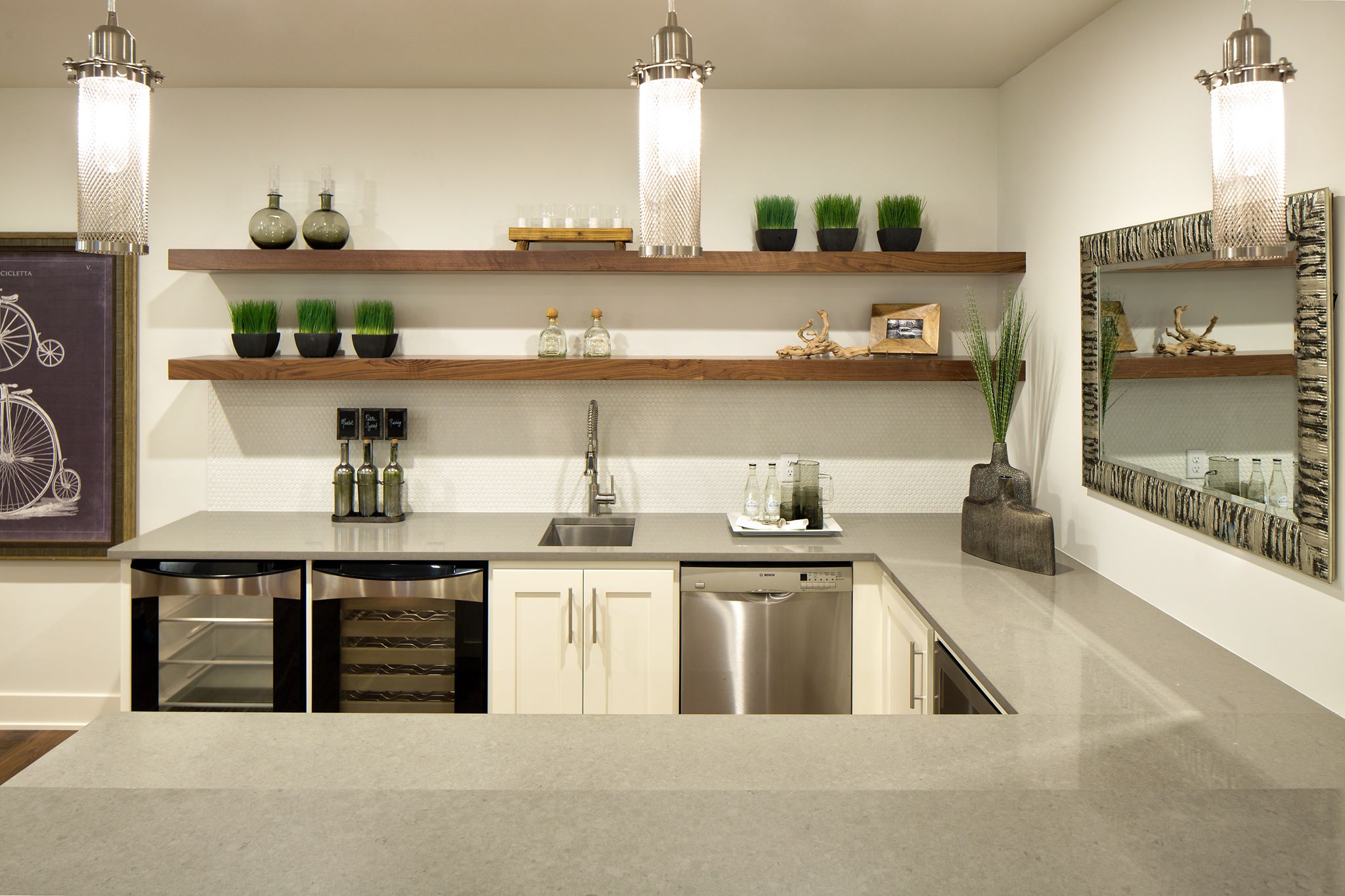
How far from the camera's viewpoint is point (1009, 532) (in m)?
2.75

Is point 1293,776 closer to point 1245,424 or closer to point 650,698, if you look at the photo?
Answer: point 1245,424

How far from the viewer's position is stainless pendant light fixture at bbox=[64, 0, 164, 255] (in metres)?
1.22

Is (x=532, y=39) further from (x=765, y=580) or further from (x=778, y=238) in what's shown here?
(x=765, y=580)

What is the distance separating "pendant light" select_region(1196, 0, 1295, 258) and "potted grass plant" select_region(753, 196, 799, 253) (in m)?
2.15

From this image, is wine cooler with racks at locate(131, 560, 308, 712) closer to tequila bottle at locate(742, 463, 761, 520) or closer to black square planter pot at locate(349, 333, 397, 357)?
black square planter pot at locate(349, 333, 397, 357)

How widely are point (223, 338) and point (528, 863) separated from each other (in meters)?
3.11

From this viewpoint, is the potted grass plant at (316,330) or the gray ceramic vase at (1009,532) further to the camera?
the potted grass plant at (316,330)

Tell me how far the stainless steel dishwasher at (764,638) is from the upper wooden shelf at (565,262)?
3.65 feet

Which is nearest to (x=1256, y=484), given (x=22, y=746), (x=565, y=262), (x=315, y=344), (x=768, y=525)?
(x=768, y=525)

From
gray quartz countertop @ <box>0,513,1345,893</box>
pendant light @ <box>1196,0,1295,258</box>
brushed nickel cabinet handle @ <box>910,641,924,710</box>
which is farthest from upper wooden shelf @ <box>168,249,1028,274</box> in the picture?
pendant light @ <box>1196,0,1295,258</box>

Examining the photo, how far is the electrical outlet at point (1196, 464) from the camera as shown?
6.91 feet

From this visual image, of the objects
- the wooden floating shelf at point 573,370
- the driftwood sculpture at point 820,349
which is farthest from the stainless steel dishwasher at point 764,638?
the driftwood sculpture at point 820,349

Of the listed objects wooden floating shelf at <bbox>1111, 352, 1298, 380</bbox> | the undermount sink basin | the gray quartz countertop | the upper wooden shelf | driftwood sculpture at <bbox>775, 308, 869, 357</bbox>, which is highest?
the upper wooden shelf

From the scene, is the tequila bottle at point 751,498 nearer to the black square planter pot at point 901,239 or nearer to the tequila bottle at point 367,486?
the black square planter pot at point 901,239
